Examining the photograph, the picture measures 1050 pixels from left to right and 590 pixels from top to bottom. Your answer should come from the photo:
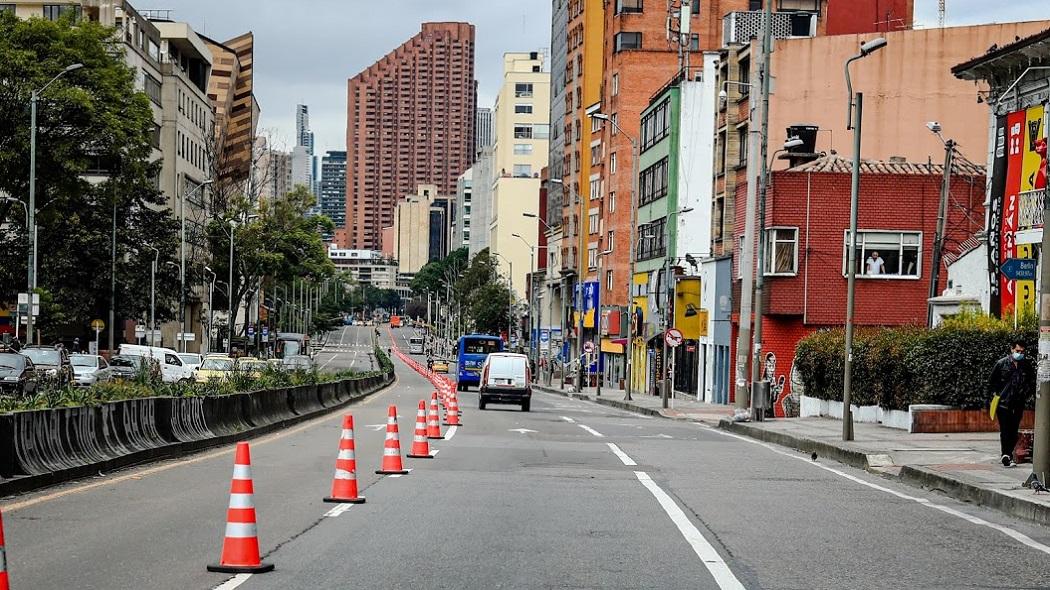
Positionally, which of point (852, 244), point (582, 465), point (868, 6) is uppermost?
point (868, 6)

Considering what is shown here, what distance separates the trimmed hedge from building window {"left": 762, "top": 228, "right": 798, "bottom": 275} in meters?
13.5

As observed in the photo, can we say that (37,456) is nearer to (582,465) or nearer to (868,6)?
(582,465)

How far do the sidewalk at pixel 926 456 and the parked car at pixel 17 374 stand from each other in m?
18.2

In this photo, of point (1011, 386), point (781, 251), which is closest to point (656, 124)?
point (781, 251)

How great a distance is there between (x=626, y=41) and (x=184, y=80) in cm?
3529

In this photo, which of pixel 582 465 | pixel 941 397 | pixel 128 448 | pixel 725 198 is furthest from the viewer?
pixel 725 198

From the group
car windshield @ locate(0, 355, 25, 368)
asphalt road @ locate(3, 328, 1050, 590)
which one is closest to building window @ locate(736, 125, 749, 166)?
car windshield @ locate(0, 355, 25, 368)

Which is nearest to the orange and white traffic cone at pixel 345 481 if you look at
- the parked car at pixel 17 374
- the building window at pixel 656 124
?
the parked car at pixel 17 374

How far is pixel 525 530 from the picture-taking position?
12922 millimetres

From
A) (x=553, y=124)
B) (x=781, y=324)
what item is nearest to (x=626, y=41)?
(x=553, y=124)

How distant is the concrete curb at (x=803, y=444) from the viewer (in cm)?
2428

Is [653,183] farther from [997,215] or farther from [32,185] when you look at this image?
[997,215]

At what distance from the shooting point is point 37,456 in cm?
1608

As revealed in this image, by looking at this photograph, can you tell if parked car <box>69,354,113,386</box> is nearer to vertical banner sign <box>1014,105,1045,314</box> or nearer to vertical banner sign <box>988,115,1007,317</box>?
vertical banner sign <box>988,115,1007,317</box>
